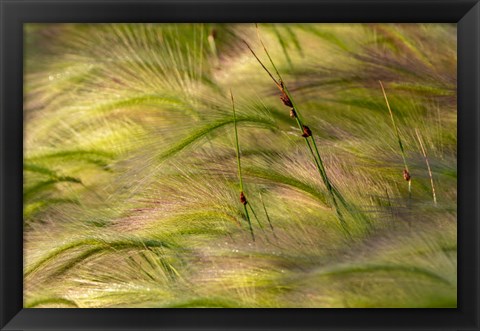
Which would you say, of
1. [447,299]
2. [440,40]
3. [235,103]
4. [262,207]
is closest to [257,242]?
[262,207]

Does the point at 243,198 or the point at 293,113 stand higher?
the point at 293,113

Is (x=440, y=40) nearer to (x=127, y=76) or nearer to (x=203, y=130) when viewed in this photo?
(x=203, y=130)

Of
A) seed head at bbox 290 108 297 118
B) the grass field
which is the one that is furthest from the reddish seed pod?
seed head at bbox 290 108 297 118
